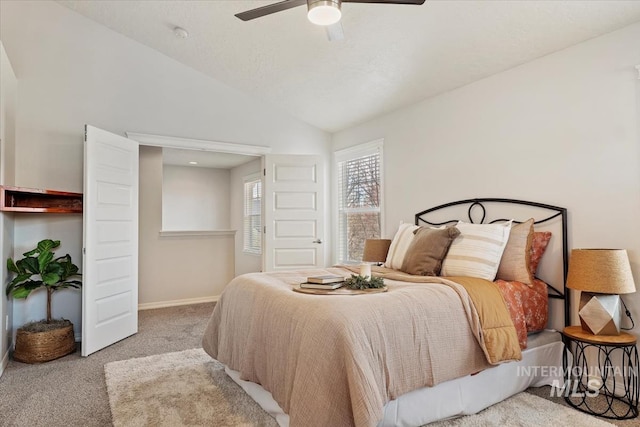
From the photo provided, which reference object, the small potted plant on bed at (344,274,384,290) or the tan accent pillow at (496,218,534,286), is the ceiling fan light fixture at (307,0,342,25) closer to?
the small potted plant on bed at (344,274,384,290)

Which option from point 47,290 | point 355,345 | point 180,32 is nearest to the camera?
point 355,345

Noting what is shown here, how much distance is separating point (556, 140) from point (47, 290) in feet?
14.8

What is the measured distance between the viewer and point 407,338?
194 cm

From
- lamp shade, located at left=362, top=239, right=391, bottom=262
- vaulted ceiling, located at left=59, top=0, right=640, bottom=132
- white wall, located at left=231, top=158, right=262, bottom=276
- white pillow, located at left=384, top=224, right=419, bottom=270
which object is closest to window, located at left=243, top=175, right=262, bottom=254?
white wall, located at left=231, top=158, right=262, bottom=276

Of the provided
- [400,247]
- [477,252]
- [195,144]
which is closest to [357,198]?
[400,247]

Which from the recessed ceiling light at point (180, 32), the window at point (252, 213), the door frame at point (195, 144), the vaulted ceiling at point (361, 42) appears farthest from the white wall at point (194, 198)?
the recessed ceiling light at point (180, 32)

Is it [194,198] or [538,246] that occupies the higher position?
[194,198]

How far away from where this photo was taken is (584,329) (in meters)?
2.42

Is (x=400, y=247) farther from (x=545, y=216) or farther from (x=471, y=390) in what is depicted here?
(x=471, y=390)

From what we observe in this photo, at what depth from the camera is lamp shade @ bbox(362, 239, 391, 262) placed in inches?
161

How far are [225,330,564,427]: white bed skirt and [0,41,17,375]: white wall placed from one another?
1.92 meters

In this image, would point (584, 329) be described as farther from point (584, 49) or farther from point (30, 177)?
point (30, 177)

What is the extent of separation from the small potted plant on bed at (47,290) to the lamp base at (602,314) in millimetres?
4030

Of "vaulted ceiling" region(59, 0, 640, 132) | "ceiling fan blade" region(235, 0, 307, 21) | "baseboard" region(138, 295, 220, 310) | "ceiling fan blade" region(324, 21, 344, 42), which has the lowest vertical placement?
"baseboard" region(138, 295, 220, 310)
